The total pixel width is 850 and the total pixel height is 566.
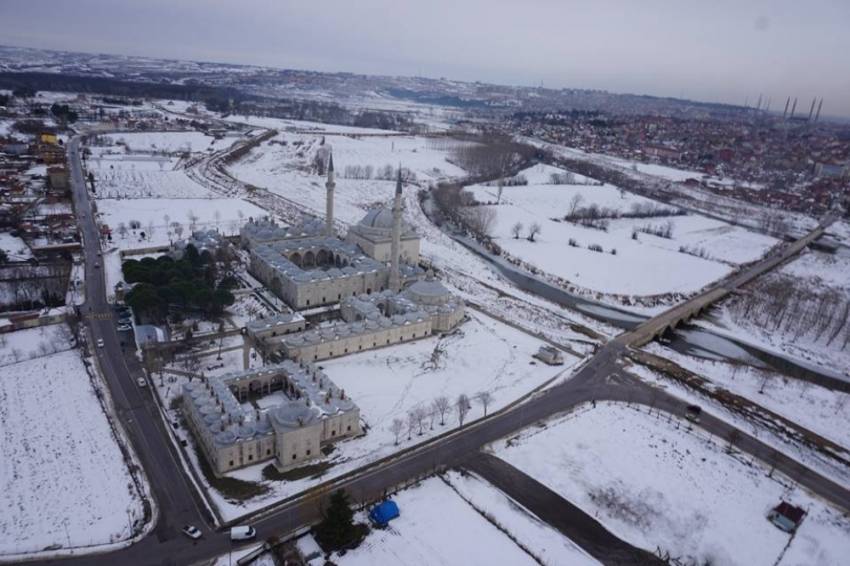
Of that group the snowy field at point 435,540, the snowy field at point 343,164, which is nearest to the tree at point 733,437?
the snowy field at point 435,540

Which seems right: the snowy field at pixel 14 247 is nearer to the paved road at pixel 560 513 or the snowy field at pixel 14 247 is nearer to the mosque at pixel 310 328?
the mosque at pixel 310 328

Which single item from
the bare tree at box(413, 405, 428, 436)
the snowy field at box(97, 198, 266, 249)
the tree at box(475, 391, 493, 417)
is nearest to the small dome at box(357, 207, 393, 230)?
the snowy field at box(97, 198, 266, 249)

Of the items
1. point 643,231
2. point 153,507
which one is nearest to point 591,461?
point 153,507

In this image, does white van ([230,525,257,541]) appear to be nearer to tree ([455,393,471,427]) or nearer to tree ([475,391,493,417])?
tree ([455,393,471,427])

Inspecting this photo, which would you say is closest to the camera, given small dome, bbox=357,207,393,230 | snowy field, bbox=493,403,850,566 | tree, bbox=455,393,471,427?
snowy field, bbox=493,403,850,566

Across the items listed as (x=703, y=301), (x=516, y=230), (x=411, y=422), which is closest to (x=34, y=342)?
(x=411, y=422)

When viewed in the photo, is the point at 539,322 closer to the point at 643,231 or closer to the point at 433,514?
the point at 433,514

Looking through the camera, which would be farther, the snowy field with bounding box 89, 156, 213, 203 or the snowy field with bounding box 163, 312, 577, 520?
the snowy field with bounding box 89, 156, 213, 203
